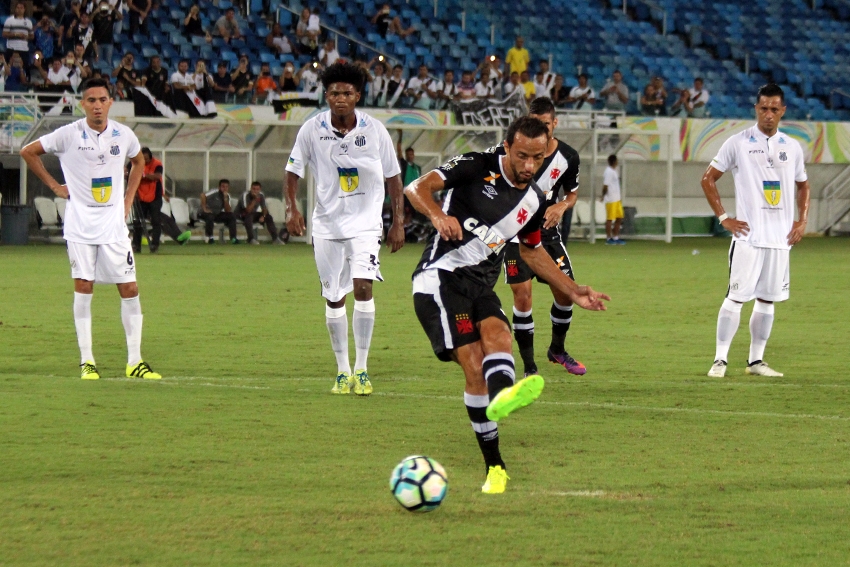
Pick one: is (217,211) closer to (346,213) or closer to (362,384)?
(346,213)

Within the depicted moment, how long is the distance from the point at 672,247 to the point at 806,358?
56.9 ft

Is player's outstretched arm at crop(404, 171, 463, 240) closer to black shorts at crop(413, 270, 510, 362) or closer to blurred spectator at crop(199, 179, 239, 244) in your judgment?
black shorts at crop(413, 270, 510, 362)

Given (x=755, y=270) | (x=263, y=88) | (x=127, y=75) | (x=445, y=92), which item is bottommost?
(x=755, y=270)

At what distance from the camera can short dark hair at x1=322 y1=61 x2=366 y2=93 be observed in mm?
8242

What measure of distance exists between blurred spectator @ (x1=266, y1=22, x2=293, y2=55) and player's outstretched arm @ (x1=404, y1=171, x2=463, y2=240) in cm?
2333

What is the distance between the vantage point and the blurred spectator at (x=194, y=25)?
91.4ft

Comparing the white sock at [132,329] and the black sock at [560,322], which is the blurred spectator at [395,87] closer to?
the black sock at [560,322]

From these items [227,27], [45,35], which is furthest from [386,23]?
[45,35]

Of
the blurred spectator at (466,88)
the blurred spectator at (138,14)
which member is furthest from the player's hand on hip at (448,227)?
the blurred spectator at (466,88)

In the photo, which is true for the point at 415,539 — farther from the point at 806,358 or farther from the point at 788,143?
the point at 806,358

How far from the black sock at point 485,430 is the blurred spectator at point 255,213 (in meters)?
21.5

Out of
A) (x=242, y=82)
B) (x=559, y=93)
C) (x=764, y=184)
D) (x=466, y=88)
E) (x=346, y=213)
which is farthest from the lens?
(x=559, y=93)

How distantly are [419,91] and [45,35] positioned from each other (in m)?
8.40

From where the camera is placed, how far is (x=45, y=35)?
25172 mm
